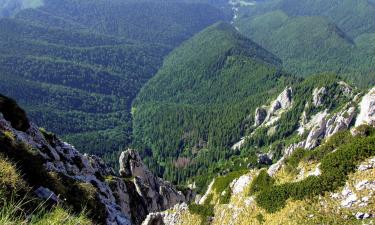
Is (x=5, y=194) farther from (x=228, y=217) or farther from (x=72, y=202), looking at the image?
(x=228, y=217)

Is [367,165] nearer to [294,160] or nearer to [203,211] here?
[294,160]

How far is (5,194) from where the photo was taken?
2097 centimetres

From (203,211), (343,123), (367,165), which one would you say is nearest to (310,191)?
(367,165)

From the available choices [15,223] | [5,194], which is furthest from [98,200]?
[15,223]

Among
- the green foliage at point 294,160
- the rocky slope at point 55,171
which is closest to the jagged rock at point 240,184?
the green foliage at point 294,160

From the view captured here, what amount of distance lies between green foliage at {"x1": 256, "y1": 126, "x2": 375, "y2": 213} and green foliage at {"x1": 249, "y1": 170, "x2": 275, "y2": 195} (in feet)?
22.4

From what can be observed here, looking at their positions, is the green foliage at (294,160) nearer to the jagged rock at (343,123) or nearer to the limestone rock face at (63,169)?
the limestone rock face at (63,169)

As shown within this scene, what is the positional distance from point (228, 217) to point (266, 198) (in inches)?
310

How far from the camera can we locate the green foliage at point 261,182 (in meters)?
60.3

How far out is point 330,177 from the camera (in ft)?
156

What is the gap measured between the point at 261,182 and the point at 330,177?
52.0 feet

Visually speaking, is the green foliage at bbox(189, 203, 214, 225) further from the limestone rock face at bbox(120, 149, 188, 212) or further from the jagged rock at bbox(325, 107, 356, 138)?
the jagged rock at bbox(325, 107, 356, 138)

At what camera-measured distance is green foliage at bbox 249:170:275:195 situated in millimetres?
60281

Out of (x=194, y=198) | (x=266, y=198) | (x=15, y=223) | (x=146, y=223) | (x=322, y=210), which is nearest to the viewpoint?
(x=15, y=223)
